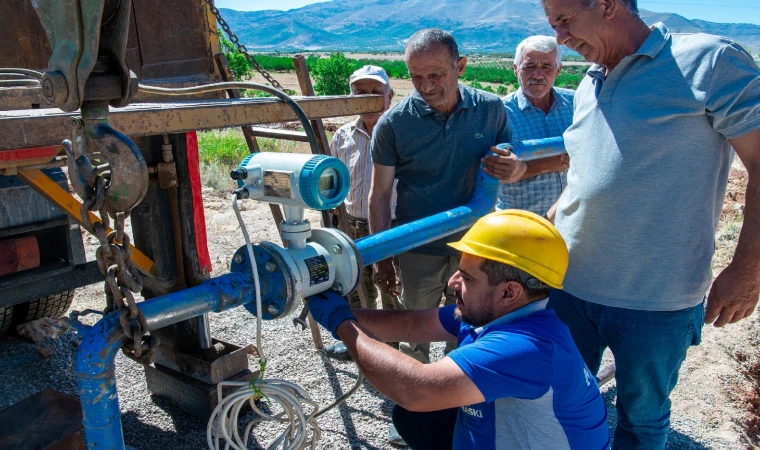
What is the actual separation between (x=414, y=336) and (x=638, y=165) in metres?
0.93

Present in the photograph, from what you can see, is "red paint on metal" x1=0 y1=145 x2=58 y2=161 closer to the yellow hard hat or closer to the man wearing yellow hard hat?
the man wearing yellow hard hat

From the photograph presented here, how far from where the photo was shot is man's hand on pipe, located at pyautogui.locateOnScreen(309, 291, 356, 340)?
1718 mm

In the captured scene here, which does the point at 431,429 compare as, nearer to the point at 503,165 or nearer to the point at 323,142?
the point at 503,165

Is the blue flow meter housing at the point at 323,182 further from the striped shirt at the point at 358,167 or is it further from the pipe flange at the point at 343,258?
the striped shirt at the point at 358,167

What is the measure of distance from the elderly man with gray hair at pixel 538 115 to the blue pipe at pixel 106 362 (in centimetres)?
234

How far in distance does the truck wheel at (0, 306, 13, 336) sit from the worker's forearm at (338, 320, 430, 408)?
3.03 m

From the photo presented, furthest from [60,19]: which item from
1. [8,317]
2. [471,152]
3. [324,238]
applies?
[8,317]

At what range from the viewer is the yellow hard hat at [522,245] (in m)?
1.73

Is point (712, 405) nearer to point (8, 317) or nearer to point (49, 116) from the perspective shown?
point (49, 116)

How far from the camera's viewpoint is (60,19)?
1.11 metres

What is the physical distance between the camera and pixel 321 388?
343 centimetres

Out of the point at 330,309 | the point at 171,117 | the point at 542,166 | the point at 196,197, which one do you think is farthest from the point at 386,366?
the point at 196,197

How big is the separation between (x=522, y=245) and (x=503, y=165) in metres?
0.86

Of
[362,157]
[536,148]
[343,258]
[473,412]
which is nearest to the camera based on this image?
[343,258]
